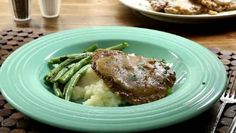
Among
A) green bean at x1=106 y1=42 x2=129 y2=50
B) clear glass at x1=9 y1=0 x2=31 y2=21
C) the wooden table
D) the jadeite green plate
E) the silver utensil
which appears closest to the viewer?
the jadeite green plate

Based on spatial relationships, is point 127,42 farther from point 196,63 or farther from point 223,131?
point 223,131

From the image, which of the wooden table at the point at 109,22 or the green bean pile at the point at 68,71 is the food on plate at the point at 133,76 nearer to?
the green bean pile at the point at 68,71

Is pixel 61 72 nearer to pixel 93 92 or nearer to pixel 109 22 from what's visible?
pixel 93 92

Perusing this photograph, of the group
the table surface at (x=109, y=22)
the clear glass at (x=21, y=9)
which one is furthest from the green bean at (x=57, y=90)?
the clear glass at (x=21, y=9)

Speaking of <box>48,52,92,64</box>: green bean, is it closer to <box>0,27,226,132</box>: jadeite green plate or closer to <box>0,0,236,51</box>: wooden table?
<box>0,27,226,132</box>: jadeite green plate

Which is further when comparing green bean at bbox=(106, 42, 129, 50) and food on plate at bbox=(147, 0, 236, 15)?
food on plate at bbox=(147, 0, 236, 15)

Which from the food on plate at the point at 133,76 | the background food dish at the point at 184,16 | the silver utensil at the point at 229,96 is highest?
the food on plate at the point at 133,76

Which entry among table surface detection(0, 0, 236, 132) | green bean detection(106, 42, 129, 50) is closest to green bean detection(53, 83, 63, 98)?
green bean detection(106, 42, 129, 50)
